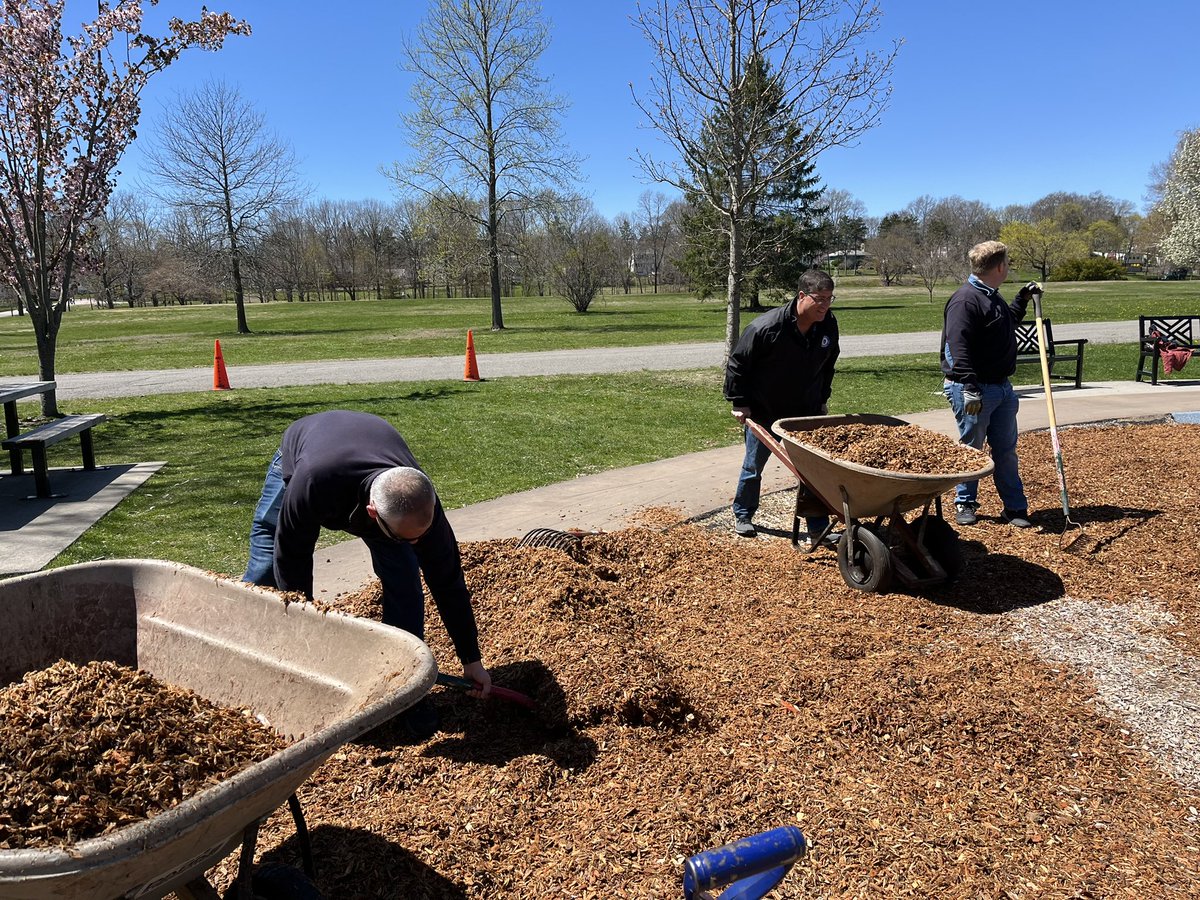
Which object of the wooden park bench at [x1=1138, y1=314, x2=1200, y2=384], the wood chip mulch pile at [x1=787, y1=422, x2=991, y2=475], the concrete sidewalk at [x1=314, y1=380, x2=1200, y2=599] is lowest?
the concrete sidewalk at [x1=314, y1=380, x2=1200, y2=599]

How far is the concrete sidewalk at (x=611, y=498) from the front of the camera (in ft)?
20.0

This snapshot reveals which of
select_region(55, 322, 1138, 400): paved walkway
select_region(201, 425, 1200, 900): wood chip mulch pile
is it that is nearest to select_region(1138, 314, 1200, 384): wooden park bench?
select_region(55, 322, 1138, 400): paved walkway

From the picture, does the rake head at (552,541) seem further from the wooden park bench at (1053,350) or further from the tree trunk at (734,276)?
the wooden park bench at (1053,350)

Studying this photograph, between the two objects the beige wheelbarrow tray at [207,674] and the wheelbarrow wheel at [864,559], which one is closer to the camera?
the beige wheelbarrow tray at [207,674]

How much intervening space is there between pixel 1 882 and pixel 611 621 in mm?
3159

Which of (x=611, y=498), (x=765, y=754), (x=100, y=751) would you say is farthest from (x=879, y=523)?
(x=100, y=751)

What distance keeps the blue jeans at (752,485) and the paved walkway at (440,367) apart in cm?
1211

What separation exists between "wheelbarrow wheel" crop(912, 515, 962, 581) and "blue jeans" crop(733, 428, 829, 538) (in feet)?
3.23

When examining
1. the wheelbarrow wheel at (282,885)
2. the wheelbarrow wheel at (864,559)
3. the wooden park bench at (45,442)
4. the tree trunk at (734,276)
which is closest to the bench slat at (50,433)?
the wooden park bench at (45,442)

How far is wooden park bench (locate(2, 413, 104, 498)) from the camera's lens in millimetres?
7742

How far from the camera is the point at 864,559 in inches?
204

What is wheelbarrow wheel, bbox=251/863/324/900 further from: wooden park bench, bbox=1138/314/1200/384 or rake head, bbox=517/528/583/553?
wooden park bench, bbox=1138/314/1200/384

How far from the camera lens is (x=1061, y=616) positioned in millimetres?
4812

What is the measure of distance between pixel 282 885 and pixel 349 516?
48.0 inches
